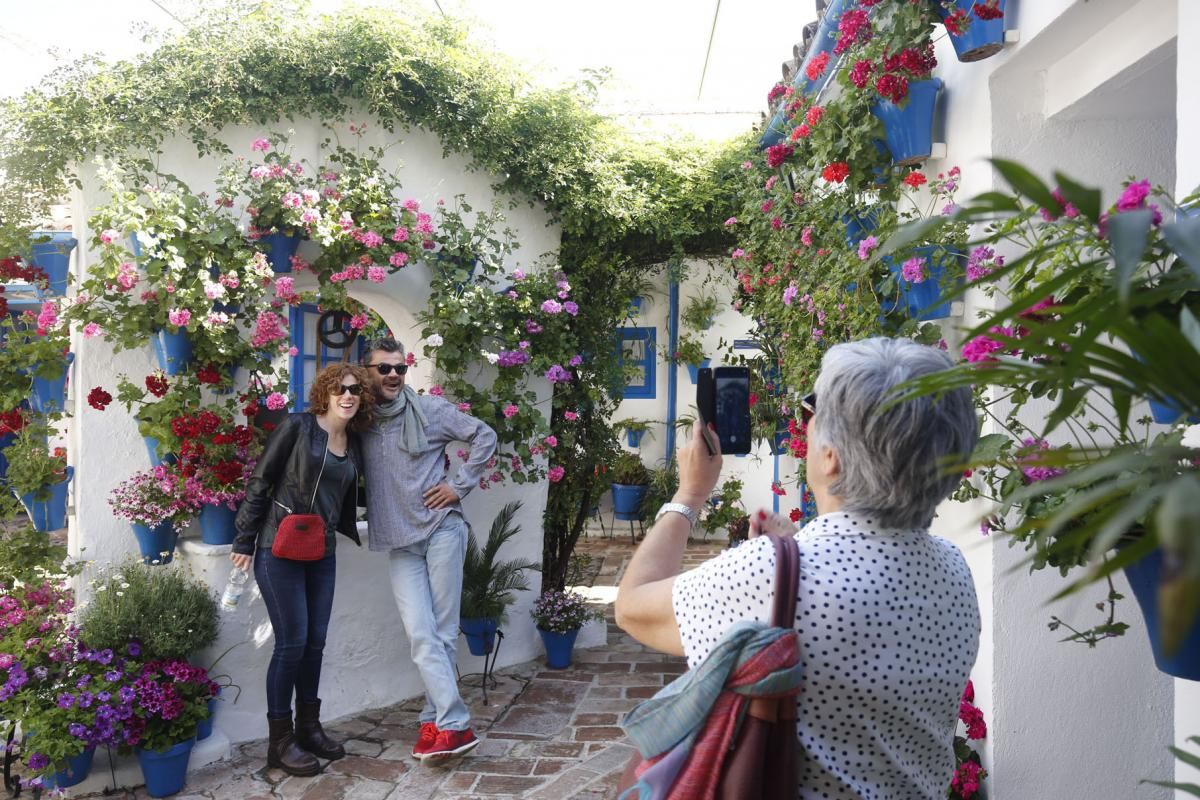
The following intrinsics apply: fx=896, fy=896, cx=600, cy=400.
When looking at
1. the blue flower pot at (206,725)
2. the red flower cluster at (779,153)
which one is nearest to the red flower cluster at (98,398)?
the blue flower pot at (206,725)

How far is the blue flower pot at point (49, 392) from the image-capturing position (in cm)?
441

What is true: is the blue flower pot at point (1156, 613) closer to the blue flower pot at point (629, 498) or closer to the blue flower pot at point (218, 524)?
the blue flower pot at point (218, 524)

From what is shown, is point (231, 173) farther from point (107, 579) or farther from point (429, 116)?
point (107, 579)

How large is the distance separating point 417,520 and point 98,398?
1631mm

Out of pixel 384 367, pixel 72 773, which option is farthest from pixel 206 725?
pixel 384 367

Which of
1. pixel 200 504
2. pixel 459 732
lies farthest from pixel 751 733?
pixel 200 504

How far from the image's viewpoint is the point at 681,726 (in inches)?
52.7

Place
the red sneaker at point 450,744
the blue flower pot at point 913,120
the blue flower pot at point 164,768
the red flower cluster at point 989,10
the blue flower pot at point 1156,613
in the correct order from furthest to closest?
the red sneaker at point 450,744
the blue flower pot at point 164,768
the blue flower pot at point 913,120
the red flower cluster at point 989,10
the blue flower pot at point 1156,613

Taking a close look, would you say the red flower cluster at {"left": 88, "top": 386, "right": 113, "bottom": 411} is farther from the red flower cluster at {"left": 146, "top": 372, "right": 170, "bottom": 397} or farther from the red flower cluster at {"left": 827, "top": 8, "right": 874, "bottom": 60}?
the red flower cluster at {"left": 827, "top": 8, "right": 874, "bottom": 60}

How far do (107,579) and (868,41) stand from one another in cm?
419

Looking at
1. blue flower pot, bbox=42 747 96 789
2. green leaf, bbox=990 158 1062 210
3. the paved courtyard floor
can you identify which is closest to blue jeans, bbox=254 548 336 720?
the paved courtyard floor

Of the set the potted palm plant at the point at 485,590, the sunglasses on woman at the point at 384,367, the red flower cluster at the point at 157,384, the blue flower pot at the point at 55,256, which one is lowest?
the potted palm plant at the point at 485,590

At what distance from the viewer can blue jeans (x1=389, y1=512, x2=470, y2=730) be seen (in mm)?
4430

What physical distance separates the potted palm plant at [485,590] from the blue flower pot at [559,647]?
1.24 feet
